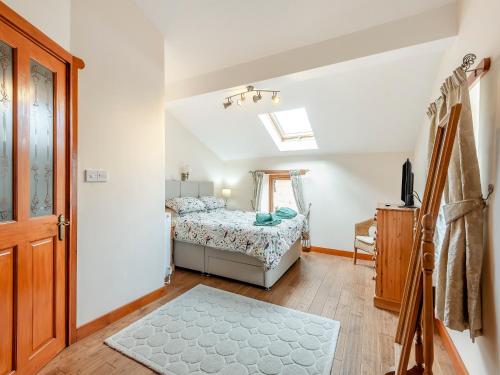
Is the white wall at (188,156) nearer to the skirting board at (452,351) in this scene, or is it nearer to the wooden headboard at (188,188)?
the wooden headboard at (188,188)

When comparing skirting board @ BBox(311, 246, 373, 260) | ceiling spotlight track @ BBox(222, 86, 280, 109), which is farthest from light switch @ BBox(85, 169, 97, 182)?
skirting board @ BBox(311, 246, 373, 260)

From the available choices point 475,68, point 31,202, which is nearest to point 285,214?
point 475,68

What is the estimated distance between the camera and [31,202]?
1543mm

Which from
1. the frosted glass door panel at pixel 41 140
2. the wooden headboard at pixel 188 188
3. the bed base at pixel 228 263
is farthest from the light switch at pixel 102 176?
the wooden headboard at pixel 188 188

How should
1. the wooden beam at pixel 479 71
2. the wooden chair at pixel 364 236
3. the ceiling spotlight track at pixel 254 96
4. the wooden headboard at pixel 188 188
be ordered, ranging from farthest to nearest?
1. the wooden headboard at pixel 188 188
2. the wooden chair at pixel 364 236
3. the ceiling spotlight track at pixel 254 96
4. the wooden beam at pixel 479 71

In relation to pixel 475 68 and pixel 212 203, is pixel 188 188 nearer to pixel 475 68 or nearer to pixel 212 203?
pixel 212 203

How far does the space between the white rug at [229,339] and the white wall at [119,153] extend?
0.45 metres

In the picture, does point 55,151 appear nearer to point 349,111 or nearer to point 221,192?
point 349,111

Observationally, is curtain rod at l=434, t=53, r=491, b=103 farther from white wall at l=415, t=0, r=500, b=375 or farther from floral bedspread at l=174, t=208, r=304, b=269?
floral bedspread at l=174, t=208, r=304, b=269

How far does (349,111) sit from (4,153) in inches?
145

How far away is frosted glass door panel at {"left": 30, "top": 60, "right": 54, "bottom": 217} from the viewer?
154 centimetres

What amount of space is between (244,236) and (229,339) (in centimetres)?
118

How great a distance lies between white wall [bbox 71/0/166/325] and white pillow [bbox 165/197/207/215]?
1.12 meters

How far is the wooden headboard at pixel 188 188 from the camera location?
420 centimetres
